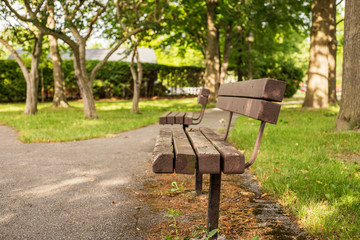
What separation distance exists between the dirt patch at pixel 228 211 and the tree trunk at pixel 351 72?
3.55 m

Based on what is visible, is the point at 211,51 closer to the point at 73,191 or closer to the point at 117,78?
the point at 117,78

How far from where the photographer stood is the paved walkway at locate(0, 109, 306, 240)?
244cm

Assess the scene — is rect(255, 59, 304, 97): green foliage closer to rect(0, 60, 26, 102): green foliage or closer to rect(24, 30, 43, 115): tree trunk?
rect(0, 60, 26, 102): green foliage

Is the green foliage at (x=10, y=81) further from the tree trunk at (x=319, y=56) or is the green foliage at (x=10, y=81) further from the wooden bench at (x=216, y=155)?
the wooden bench at (x=216, y=155)

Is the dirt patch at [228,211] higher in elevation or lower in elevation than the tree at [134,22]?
lower

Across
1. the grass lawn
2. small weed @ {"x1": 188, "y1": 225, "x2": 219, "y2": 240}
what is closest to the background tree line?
the grass lawn

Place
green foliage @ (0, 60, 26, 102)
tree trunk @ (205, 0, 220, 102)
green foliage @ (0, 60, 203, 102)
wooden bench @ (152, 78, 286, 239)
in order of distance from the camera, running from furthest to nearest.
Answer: green foliage @ (0, 60, 203, 102) < green foliage @ (0, 60, 26, 102) < tree trunk @ (205, 0, 220, 102) < wooden bench @ (152, 78, 286, 239)

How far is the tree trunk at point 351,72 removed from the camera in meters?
6.18

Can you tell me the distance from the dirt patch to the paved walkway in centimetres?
17

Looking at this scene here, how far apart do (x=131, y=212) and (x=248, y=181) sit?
1.48 meters

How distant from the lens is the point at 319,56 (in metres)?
10.9

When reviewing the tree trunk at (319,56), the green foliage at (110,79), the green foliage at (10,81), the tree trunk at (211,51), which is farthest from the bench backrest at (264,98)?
the green foliage at (10,81)

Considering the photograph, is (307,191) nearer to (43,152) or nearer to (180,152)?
(180,152)

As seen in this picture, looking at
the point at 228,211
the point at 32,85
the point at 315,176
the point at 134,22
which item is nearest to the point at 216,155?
the point at 228,211
